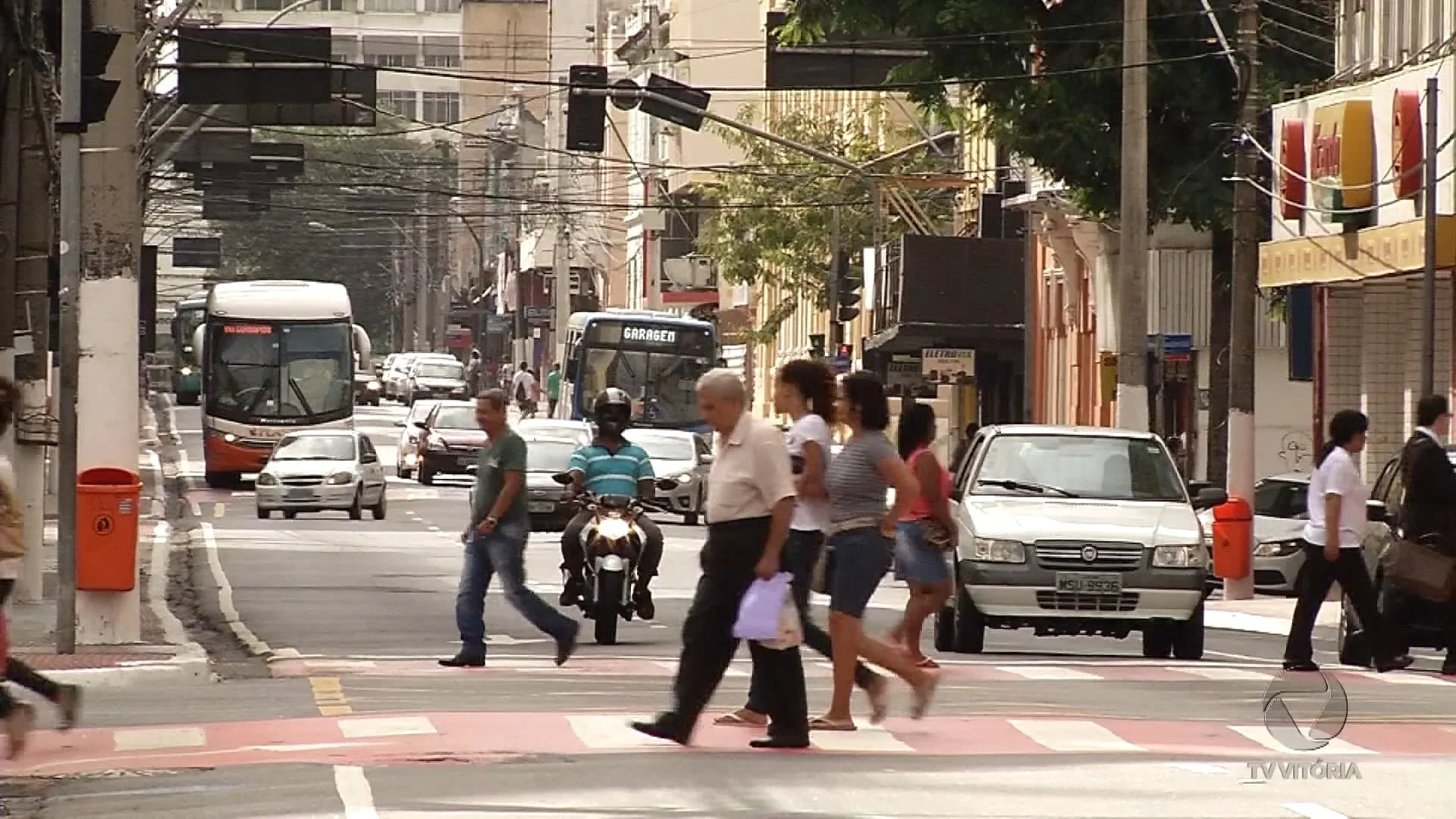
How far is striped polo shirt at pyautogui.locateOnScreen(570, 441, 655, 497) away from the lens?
22.9 meters

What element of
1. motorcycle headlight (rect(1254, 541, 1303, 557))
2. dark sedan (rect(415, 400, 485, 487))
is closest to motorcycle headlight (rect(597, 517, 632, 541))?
motorcycle headlight (rect(1254, 541, 1303, 557))

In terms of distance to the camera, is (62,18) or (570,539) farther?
(570,539)

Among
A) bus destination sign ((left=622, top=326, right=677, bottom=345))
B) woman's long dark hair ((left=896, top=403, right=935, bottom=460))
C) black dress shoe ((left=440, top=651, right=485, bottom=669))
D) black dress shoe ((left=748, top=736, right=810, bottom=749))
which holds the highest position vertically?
bus destination sign ((left=622, top=326, right=677, bottom=345))

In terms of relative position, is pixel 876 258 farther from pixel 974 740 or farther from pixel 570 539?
pixel 974 740

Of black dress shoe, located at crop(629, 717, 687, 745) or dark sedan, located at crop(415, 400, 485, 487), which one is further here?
dark sedan, located at crop(415, 400, 485, 487)

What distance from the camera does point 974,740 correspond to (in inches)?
601

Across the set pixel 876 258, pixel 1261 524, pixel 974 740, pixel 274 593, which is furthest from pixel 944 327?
pixel 974 740

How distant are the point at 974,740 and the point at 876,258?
4506 cm

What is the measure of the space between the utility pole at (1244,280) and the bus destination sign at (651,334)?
1054 inches

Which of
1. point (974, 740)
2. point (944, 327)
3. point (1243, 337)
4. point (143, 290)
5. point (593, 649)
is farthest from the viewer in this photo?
point (944, 327)

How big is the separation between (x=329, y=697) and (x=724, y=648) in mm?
3859

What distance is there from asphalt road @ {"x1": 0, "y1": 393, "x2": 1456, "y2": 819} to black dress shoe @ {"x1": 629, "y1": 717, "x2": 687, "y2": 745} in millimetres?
96

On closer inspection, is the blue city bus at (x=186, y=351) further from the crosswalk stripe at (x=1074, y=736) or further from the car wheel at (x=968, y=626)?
the crosswalk stripe at (x=1074, y=736)

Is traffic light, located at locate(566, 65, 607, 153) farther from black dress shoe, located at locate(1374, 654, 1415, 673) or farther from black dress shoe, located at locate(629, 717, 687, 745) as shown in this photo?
black dress shoe, located at locate(629, 717, 687, 745)
